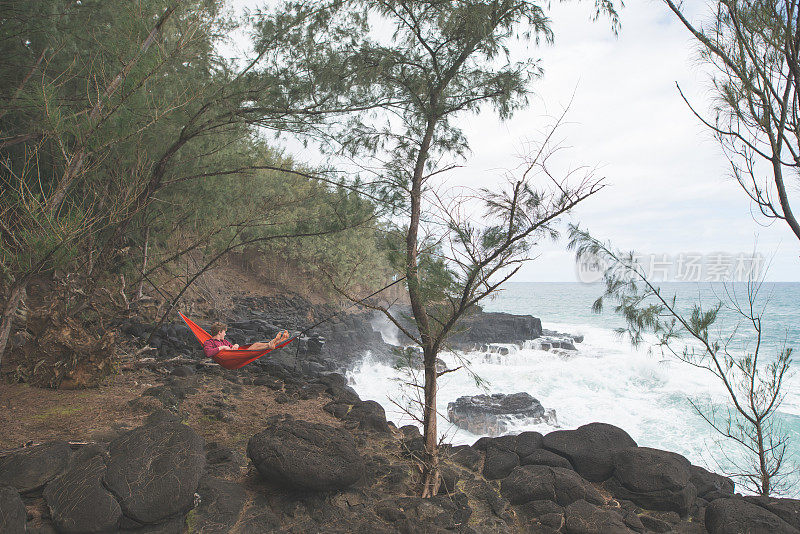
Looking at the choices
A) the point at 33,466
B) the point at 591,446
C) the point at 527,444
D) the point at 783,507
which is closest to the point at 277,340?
the point at 33,466

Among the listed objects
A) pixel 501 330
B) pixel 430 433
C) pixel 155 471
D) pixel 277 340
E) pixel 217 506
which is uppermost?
pixel 277 340

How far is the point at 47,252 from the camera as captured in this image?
207 cm

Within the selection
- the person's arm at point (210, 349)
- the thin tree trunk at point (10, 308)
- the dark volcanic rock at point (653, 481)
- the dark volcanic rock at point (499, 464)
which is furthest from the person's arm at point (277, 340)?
the dark volcanic rock at point (653, 481)

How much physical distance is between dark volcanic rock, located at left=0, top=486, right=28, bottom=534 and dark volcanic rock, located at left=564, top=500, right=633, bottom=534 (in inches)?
116

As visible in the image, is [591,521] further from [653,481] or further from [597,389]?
[597,389]

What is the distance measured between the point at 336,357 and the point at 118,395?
6624mm

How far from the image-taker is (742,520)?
284cm

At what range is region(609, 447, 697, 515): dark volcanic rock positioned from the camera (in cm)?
336

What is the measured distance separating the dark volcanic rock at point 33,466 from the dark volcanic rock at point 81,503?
3.7 inches

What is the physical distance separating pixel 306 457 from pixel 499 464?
6.05ft

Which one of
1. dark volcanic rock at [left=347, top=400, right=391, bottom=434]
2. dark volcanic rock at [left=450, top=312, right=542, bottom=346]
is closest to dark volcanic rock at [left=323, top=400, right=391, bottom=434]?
dark volcanic rock at [left=347, top=400, right=391, bottom=434]

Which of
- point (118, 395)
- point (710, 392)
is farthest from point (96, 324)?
point (710, 392)

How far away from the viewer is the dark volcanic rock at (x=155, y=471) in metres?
2.22

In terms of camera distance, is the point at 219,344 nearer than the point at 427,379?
No
